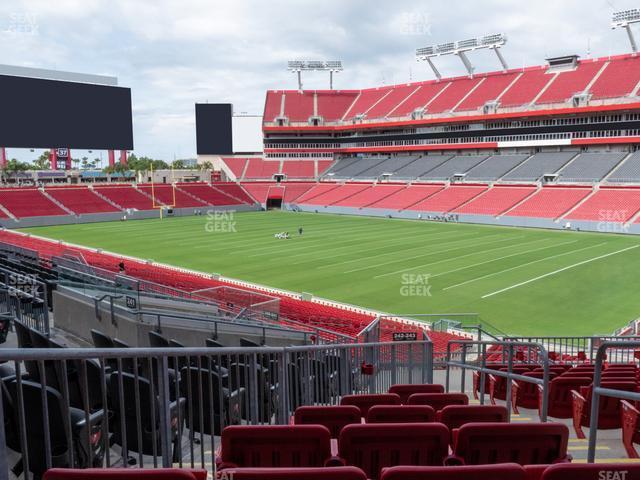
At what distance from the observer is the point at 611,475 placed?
2.57 m

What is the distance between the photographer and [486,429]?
353cm

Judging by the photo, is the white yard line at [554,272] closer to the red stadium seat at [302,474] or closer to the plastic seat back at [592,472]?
the plastic seat back at [592,472]

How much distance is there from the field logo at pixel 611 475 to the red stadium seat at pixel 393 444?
1.07 m

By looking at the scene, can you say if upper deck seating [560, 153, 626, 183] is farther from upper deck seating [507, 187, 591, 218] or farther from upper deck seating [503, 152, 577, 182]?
upper deck seating [507, 187, 591, 218]

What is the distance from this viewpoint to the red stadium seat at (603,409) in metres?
6.81

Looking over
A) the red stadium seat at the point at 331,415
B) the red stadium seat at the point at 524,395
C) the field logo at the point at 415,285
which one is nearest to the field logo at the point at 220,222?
the field logo at the point at 415,285

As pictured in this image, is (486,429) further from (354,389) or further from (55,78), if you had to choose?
(55,78)

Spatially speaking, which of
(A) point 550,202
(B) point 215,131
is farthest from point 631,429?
(B) point 215,131

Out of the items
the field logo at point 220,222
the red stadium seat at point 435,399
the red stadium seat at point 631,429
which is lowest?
the field logo at point 220,222

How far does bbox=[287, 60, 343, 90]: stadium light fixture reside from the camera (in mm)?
99625

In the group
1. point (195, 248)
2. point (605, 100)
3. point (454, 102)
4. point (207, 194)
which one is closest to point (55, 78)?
point (207, 194)

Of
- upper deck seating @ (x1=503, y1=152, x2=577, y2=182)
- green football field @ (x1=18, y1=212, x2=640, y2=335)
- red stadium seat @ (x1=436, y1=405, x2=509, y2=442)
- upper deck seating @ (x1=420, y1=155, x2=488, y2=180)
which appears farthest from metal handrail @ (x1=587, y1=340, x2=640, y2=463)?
upper deck seating @ (x1=420, y1=155, x2=488, y2=180)

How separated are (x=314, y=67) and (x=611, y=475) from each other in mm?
104290

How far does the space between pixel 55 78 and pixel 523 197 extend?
63.6 meters
